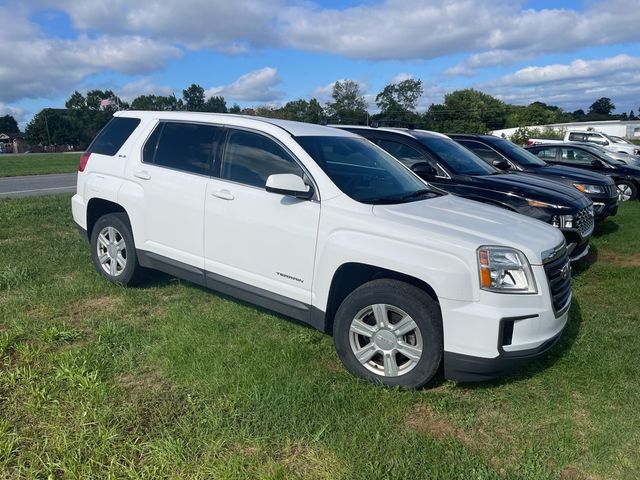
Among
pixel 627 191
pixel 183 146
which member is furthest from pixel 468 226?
pixel 627 191

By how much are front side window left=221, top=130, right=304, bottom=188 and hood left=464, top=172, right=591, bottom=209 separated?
3.35 metres

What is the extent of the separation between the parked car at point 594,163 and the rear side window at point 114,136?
34.6 feet

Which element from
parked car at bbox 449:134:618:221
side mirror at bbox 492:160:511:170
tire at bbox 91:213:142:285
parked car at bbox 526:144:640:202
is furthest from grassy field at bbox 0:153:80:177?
side mirror at bbox 492:160:511:170

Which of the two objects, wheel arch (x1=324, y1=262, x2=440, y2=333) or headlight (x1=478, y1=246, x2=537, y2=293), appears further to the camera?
wheel arch (x1=324, y1=262, x2=440, y2=333)

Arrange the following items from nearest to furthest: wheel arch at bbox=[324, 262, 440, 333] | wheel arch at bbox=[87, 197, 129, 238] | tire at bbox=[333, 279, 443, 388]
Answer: tire at bbox=[333, 279, 443, 388], wheel arch at bbox=[324, 262, 440, 333], wheel arch at bbox=[87, 197, 129, 238]

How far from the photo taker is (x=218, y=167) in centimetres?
459

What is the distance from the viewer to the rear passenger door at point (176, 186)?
4.65 metres

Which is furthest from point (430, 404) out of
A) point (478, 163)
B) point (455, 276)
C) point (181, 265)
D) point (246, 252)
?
point (478, 163)

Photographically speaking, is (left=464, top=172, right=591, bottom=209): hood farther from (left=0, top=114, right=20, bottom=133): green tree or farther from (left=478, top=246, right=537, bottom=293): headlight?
(left=0, top=114, right=20, bottom=133): green tree

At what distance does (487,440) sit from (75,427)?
94.7 inches

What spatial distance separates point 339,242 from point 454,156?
4.24 m

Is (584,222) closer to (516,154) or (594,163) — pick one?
(516,154)

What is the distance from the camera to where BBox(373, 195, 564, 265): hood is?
3.47 meters

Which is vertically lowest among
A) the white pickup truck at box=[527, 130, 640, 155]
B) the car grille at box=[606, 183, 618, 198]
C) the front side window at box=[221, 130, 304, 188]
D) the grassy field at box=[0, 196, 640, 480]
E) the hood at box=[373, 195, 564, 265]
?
the grassy field at box=[0, 196, 640, 480]
